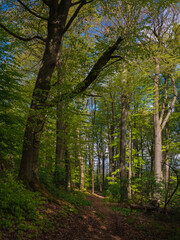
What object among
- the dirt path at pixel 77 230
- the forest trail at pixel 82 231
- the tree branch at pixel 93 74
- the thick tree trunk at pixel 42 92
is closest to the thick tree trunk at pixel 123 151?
the dirt path at pixel 77 230

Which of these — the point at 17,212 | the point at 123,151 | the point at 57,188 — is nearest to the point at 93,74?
the point at 17,212

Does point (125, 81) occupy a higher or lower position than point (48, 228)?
→ higher

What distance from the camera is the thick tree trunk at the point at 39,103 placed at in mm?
5957

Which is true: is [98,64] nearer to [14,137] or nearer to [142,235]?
[14,137]

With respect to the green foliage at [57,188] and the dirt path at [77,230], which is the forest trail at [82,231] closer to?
the dirt path at [77,230]

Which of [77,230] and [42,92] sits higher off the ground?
[42,92]

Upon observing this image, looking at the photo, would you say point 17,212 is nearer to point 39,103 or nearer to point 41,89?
point 39,103

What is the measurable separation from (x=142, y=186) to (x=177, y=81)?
11707 millimetres

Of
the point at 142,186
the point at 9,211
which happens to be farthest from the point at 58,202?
the point at 142,186

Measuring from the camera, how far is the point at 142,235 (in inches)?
210

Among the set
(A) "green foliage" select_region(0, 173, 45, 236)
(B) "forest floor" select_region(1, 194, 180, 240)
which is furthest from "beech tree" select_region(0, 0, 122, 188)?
(B) "forest floor" select_region(1, 194, 180, 240)

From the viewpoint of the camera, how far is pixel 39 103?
18.9 feet

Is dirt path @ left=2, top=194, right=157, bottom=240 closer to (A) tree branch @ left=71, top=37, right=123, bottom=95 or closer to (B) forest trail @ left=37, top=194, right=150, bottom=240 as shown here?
(B) forest trail @ left=37, top=194, right=150, bottom=240

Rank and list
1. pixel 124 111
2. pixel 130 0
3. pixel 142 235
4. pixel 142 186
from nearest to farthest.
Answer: pixel 142 235 → pixel 130 0 → pixel 142 186 → pixel 124 111
